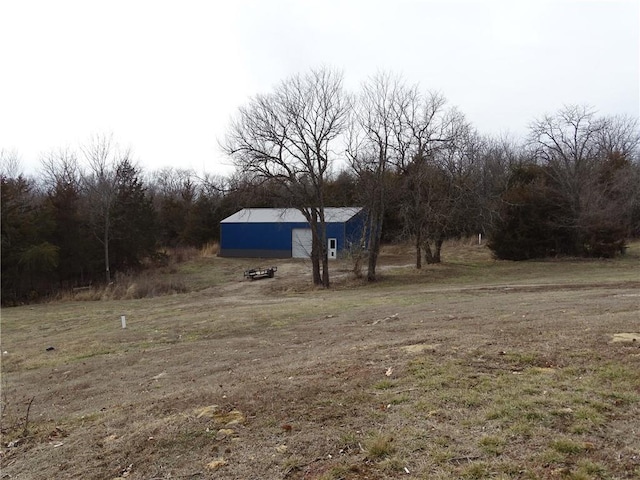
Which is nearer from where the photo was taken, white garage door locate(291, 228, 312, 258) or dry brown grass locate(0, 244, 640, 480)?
dry brown grass locate(0, 244, 640, 480)

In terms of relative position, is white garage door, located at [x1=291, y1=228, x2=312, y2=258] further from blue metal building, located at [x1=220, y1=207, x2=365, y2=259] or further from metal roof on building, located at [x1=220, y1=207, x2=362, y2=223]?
metal roof on building, located at [x1=220, y1=207, x2=362, y2=223]

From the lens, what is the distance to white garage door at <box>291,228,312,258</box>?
138ft

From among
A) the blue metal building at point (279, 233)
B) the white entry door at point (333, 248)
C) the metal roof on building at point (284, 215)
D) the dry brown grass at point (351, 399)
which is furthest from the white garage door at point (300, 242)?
the dry brown grass at point (351, 399)

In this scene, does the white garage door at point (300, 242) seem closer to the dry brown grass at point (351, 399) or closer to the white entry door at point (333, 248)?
the white entry door at point (333, 248)

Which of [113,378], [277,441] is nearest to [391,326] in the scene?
[113,378]

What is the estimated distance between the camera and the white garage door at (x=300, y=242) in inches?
1657

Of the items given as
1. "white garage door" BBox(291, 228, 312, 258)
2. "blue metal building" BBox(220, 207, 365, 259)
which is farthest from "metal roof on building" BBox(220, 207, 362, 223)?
"white garage door" BBox(291, 228, 312, 258)

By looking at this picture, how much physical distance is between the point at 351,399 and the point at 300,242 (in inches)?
1455

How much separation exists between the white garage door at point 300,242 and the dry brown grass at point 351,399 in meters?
29.7

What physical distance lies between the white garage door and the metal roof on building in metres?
0.88

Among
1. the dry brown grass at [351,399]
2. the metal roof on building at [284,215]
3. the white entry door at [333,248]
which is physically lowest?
the dry brown grass at [351,399]

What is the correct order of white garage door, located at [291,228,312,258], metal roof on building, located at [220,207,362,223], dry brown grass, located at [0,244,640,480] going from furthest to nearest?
1. white garage door, located at [291,228,312,258]
2. metal roof on building, located at [220,207,362,223]
3. dry brown grass, located at [0,244,640,480]

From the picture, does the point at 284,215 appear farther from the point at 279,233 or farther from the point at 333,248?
the point at 333,248

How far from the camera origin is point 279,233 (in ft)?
143
